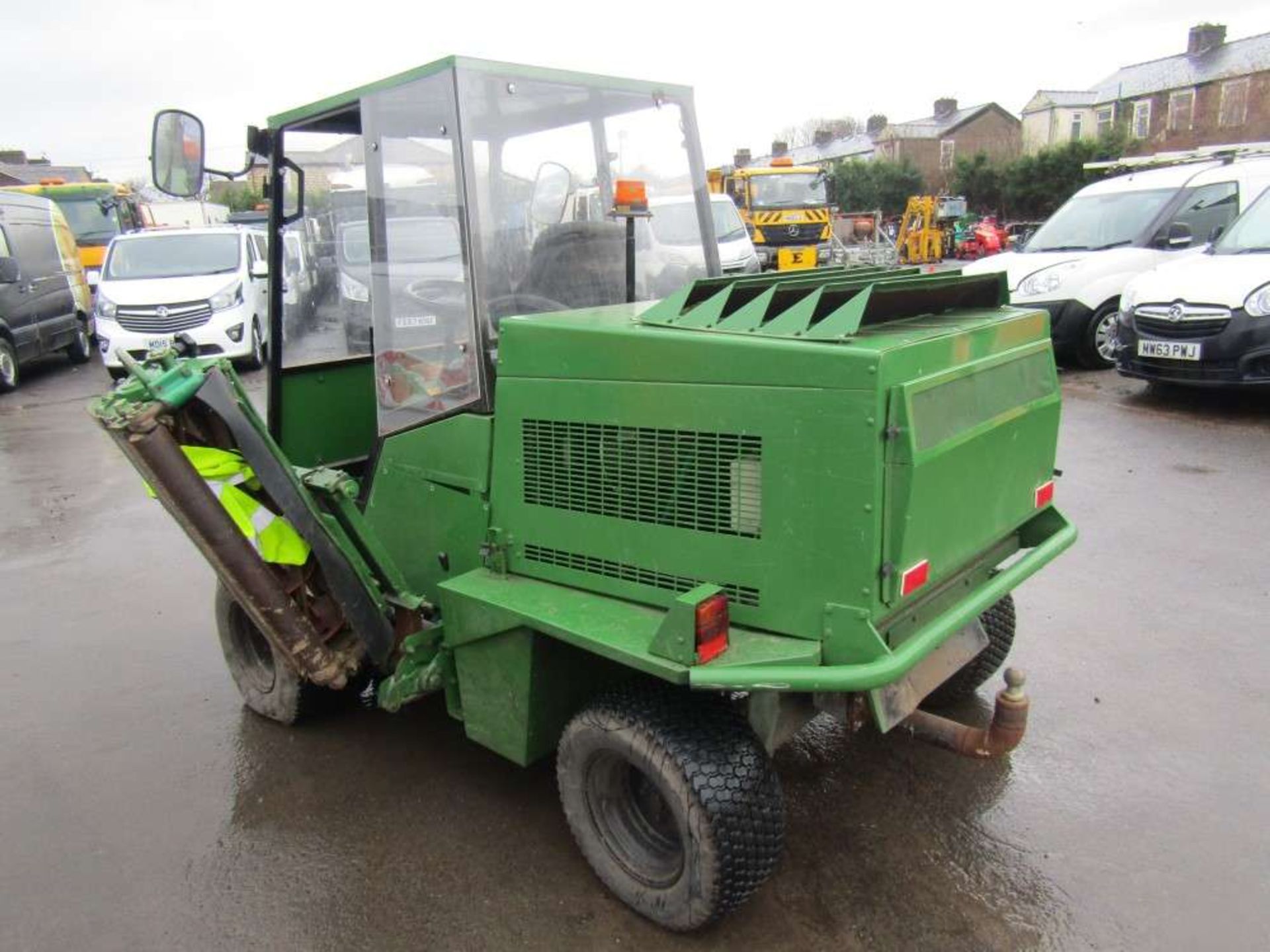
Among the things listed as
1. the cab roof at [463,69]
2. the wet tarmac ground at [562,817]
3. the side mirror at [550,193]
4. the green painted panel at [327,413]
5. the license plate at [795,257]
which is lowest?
the wet tarmac ground at [562,817]

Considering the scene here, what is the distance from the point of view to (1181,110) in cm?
4038

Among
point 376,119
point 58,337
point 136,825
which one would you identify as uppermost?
point 376,119

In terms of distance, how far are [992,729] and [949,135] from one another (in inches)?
2180

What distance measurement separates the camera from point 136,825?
3105 mm

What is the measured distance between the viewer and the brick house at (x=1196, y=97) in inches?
1459

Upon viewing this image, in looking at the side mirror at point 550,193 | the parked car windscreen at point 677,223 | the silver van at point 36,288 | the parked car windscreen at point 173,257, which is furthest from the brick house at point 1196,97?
→ the side mirror at point 550,193

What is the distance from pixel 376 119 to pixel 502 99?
426mm

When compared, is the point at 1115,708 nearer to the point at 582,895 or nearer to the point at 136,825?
the point at 582,895

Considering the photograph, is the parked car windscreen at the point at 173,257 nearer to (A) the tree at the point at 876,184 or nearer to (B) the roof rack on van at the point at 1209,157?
(B) the roof rack on van at the point at 1209,157

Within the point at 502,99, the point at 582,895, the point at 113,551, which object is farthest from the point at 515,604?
the point at 113,551

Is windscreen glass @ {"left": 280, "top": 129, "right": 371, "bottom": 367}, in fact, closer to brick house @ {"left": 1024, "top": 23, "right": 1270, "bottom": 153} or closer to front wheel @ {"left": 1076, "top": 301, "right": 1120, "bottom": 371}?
front wheel @ {"left": 1076, "top": 301, "right": 1120, "bottom": 371}

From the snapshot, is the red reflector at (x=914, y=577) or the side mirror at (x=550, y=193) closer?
the red reflector at (x=914, y=577)

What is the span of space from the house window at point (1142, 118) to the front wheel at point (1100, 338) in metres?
39.1

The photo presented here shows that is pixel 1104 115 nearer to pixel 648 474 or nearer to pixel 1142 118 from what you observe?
pixel 1142 118
